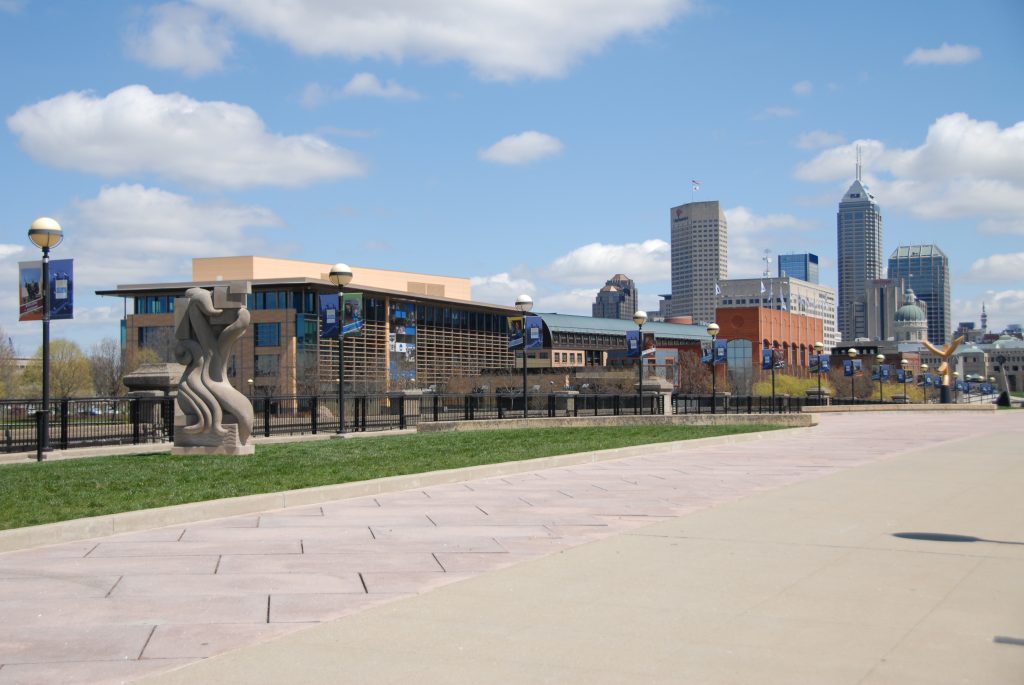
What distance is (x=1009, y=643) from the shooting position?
621 cm

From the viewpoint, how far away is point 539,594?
25.4 ft

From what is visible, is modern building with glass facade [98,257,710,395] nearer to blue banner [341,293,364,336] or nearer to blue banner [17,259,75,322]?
blue banner [341,293,364,336]

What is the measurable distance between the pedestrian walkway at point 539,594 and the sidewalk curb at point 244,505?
0.88ft

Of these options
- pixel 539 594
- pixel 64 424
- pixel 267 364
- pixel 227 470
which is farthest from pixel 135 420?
pixel 267 364

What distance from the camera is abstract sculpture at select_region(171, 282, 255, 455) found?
18.0 meters

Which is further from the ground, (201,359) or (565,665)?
(201,359)

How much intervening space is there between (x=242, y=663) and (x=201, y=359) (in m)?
13.1

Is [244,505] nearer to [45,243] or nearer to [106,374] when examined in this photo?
[45,243]

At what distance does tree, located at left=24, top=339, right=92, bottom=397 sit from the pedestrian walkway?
72189mm

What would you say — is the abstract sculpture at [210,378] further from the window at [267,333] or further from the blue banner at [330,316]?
the window at [267,333]

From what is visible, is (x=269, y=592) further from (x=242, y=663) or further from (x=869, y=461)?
(x=869, y=461)

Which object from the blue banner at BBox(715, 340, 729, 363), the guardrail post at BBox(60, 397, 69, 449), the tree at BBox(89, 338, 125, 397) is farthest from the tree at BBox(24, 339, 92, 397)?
the guardrail post at BBox(60, 397, 69, 449)

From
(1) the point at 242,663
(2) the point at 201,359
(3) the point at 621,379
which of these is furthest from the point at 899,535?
(3) the point at 621,379

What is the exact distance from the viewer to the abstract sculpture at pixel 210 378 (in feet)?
59.2
